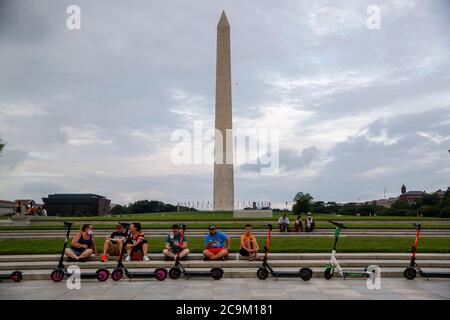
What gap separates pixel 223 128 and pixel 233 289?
35453 mm

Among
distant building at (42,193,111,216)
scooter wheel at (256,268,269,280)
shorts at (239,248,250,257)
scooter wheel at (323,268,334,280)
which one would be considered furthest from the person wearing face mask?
distant building at (42,193,111,216)

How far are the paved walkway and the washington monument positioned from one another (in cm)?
3427

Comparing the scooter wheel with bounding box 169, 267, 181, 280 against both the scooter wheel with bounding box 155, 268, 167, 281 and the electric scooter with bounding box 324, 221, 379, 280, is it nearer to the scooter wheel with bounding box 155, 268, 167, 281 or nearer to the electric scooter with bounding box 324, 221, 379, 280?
the scooter wheel with bounding box 155, 268, 167, 281

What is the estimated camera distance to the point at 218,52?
144ft

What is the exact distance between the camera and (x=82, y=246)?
12102mm

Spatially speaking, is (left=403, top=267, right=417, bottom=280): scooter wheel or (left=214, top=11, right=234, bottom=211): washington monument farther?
(left=214, top=11, right=234, bottom=211): washington monument

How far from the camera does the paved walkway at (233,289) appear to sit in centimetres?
828

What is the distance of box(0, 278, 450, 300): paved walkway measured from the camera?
8281 mm

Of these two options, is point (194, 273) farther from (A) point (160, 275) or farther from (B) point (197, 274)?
(A) point (160, 275)

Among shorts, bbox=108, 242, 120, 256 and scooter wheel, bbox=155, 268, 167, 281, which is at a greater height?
shorts, bbox=108, 242, 120, 256

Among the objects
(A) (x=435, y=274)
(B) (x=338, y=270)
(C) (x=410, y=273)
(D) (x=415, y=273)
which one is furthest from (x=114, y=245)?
(A) (x=435, y=274)

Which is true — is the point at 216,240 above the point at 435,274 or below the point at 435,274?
above
